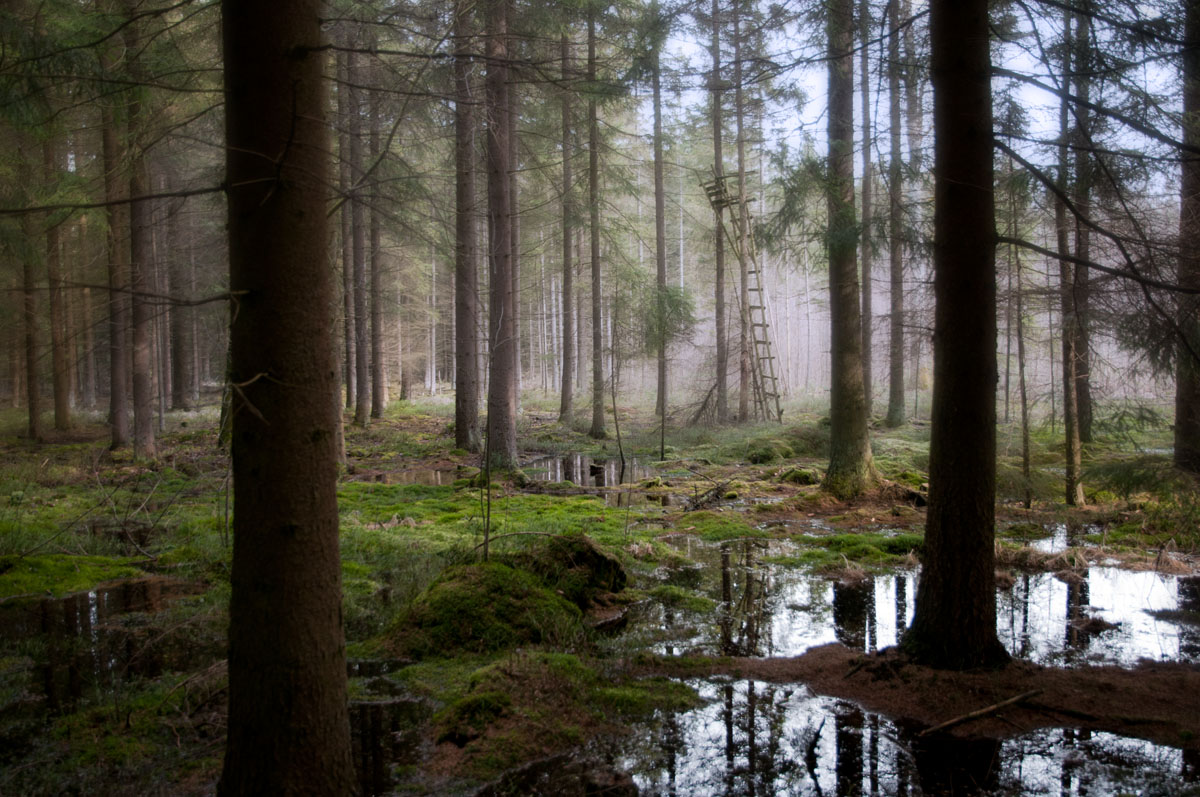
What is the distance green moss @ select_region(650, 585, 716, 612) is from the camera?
6328 mm

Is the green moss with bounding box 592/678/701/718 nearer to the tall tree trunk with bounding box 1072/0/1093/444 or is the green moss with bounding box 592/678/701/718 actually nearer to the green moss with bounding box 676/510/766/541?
the tall tree trunk with bounding box 1072/0/1093/444

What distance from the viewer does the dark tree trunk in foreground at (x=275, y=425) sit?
2.66 metres

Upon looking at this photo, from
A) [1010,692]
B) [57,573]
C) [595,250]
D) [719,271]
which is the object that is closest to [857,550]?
[1010,692]

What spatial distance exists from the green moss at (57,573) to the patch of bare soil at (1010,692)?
19.2ft

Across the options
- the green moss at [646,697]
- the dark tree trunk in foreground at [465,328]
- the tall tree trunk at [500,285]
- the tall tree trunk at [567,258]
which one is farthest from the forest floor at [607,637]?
the tall tree trunk at [567,258]

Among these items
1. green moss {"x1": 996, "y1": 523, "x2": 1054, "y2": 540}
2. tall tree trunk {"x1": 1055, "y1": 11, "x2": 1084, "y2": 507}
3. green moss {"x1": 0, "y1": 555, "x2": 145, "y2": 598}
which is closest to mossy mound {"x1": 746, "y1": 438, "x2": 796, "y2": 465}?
tall tree trunk {"x1": 1055, "y1": 11, "x2": 1084, "y2": 507}

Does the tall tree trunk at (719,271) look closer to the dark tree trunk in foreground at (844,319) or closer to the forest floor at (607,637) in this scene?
the dark tree trunk in foreground at (844,319)

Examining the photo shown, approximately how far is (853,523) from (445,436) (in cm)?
1256

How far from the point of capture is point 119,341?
14.5 meters

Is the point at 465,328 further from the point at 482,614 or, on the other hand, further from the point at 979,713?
the point at 979,713

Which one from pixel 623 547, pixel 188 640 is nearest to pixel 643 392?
pixel 623 547

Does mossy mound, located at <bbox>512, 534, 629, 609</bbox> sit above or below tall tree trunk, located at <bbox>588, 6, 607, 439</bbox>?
below

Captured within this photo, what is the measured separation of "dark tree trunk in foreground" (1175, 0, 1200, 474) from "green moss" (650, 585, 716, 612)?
12.9ft

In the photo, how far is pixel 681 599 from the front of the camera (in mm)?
6535
